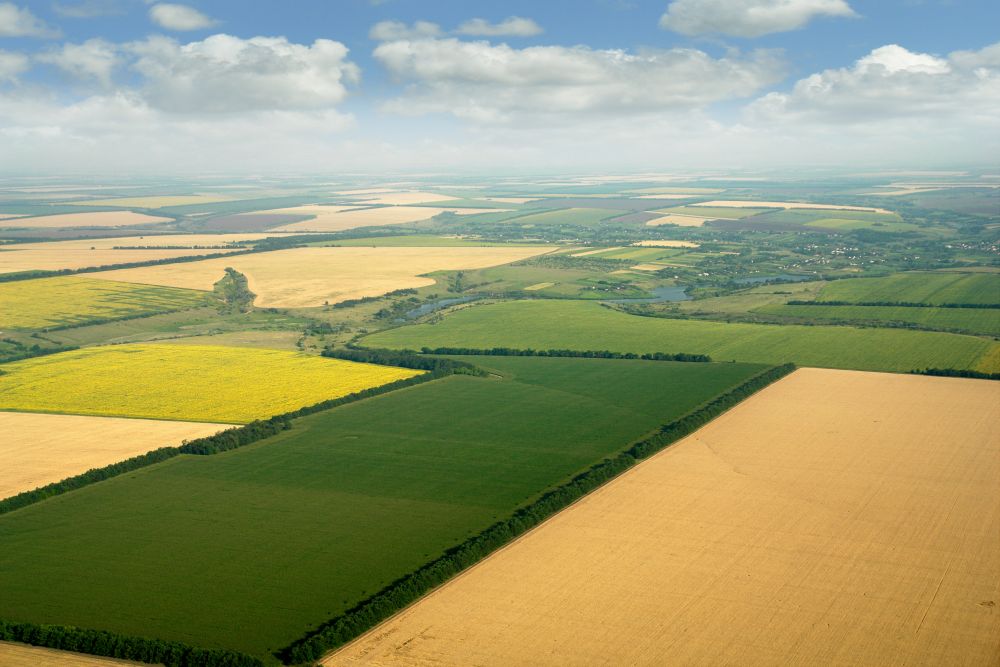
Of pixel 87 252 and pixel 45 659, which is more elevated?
pixel 87 252

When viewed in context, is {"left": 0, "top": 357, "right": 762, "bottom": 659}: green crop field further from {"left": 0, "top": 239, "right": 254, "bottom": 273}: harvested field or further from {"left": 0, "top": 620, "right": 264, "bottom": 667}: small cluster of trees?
{"left": 0, "top": 239, "right": 254, "bottom": 273}: harvested field

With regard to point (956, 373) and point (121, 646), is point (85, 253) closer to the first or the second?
point (956, 373)

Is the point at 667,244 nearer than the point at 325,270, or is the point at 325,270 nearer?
the point at 325,270

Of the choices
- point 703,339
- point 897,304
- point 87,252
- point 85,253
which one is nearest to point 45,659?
point 703,339

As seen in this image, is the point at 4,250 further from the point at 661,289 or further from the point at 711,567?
the point at 711,567

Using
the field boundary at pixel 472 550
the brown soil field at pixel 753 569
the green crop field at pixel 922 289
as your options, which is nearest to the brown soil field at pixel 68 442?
the field boundary at pixel 472 550

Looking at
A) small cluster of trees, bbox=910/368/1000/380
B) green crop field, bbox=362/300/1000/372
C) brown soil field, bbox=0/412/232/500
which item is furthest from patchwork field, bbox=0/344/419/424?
small cluster of trees, bbox=910/368/1000/380

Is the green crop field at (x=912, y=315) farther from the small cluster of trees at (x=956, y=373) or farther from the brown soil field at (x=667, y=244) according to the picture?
the brown soil field at (x=667, y=244)
